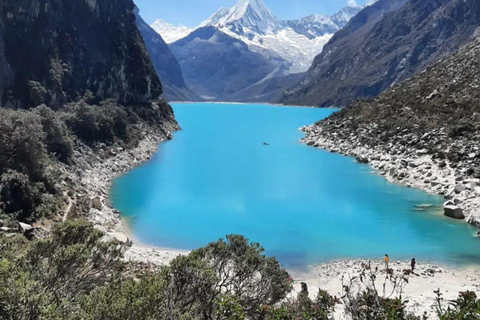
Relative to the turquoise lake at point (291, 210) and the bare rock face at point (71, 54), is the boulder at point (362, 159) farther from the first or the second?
the bare rock face at point (71, 54)

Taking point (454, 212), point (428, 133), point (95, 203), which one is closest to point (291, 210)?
point (454, 212)

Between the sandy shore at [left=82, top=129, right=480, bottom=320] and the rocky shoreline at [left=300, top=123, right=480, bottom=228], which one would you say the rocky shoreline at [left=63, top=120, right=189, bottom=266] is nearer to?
the sandy shore at [left=82, top=129, right=480, bottom=320]

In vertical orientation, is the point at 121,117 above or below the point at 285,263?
above

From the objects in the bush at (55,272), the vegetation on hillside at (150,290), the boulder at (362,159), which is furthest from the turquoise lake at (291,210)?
the bush at (55,272)

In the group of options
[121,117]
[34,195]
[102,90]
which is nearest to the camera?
[34,195]

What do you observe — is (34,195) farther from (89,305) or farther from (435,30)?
(435,30)

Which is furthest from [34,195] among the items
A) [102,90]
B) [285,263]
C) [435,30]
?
[435,30]

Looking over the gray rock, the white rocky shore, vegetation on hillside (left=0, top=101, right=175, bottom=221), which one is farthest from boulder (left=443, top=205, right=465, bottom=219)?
vegetation on hillside (left=0, top=101, right=175, bottom=221)

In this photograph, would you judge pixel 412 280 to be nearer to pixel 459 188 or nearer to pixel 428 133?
pixel 459 188
